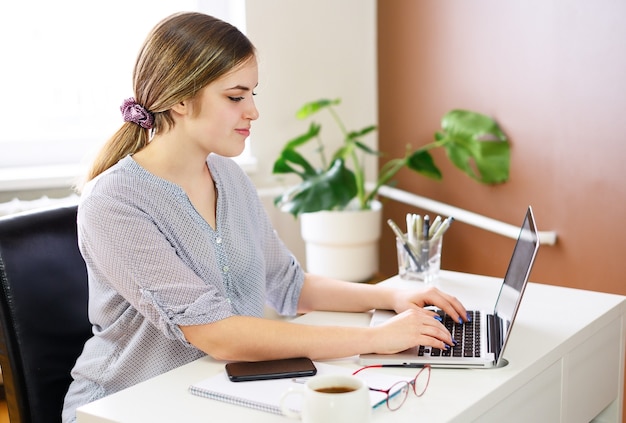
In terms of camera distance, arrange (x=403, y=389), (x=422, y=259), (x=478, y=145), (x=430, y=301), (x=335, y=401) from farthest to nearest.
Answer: (x=478, y=145)
(x=422, y=259)
(x=430, y=301)
(x=403, y=389)
(x=335, y=401)

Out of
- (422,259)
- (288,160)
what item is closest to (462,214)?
(288,160)

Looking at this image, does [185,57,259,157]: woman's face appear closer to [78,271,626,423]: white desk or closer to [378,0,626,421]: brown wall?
[78,271,626,423]: white desk

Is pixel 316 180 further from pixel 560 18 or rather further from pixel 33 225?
pixel 33 225

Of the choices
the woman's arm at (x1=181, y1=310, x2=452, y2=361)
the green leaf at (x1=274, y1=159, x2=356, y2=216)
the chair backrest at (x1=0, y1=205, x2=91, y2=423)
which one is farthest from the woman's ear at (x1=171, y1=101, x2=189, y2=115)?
the green leaf at (x1=274, y1=159, x2=356, y2=216)

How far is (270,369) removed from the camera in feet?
4.21

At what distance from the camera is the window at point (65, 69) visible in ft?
9.11

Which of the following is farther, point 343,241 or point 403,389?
point 343,241

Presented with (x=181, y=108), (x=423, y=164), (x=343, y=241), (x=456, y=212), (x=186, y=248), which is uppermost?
(x=181, y=108)

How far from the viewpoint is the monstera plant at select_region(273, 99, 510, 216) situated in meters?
2.71

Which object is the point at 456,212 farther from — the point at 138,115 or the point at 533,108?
the point at 138,115

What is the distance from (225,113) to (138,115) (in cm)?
Result: 18

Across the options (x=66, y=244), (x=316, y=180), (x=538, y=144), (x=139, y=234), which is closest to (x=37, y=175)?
(x=316, y=180)

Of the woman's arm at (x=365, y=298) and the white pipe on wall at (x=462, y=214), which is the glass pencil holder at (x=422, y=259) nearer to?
the woman's arm at (x=365, y=298)

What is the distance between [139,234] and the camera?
1400 mm
